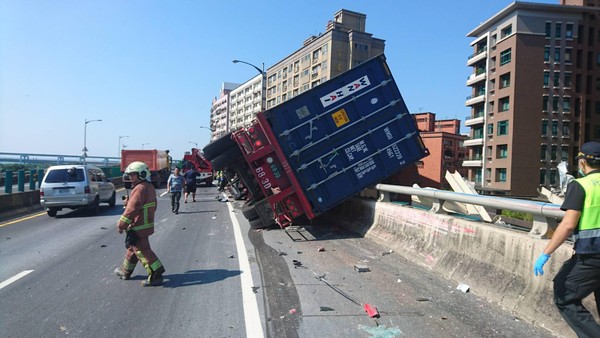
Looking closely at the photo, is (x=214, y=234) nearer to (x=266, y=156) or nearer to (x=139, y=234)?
(x=266, y=156)

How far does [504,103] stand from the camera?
2421 inches

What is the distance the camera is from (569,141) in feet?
205

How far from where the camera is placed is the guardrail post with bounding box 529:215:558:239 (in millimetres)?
4598

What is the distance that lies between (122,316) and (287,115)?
5939mm

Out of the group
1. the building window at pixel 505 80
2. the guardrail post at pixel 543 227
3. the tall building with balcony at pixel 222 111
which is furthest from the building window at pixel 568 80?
the tall building with balcony at pixel 222 111

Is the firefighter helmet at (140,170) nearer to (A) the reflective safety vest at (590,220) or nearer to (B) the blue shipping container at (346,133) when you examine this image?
(B) the blue shipping container at (346,133)

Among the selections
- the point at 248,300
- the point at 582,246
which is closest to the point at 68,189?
the point at 248,300

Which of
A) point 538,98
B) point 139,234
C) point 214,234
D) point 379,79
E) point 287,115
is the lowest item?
point 214,234

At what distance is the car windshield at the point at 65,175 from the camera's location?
14.8 metres

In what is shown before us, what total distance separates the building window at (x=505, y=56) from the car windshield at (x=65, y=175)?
199 ft

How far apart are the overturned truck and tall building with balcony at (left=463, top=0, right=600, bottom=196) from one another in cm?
5418

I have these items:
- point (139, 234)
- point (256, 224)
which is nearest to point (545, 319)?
point (139, 234)

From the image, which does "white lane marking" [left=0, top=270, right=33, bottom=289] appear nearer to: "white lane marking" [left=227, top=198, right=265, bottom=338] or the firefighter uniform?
the firefighter uniform

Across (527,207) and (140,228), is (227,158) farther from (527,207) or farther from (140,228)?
(527,207)
